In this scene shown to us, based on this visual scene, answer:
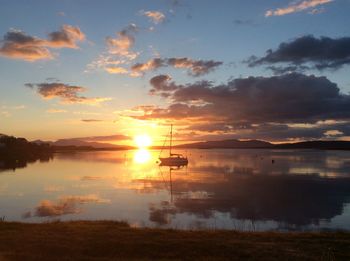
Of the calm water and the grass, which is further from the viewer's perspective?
the calm water

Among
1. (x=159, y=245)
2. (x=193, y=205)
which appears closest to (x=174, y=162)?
(x=193, y=205)

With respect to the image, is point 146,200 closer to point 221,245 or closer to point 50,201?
point 50,201

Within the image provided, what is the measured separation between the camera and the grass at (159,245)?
1531 cm

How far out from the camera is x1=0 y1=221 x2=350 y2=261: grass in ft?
50.2

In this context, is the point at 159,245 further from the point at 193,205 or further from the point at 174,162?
the point at 174,162

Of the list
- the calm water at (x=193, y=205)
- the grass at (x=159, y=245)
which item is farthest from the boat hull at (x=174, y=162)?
the grass at (x=159, y=245)

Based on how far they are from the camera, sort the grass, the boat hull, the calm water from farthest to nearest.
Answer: the boat hull, the calm water, the grass

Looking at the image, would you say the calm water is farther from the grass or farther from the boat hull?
the boat hull

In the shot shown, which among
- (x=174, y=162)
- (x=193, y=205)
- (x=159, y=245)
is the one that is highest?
(x=174, y=162)

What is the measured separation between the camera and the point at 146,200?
45.3m

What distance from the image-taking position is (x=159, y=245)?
17.1 metres

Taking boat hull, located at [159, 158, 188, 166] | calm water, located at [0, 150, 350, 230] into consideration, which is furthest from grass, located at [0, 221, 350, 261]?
boat hull, located at [159, 158, 188, 166]

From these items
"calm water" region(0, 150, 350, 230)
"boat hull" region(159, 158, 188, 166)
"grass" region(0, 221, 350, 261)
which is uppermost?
"boat hull" region(159, 158, 188, 166)

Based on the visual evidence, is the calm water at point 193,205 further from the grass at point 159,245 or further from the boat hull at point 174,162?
the boat hull at point 174,162
